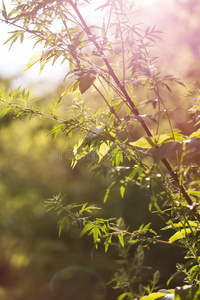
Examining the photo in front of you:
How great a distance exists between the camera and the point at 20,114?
0.74m

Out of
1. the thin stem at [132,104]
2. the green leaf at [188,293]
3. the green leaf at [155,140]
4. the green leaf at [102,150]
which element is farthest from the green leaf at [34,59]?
the green leaf at [188,293]

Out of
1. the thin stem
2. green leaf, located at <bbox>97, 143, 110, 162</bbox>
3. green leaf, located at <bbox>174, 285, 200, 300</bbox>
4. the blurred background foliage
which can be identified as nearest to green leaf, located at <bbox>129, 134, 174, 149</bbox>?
the thin stem

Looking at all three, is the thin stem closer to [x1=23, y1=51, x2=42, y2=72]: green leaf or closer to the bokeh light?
[x1=23, y1=51, x2=42, y2=72]: green leaf

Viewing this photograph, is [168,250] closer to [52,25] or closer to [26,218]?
[26,218]

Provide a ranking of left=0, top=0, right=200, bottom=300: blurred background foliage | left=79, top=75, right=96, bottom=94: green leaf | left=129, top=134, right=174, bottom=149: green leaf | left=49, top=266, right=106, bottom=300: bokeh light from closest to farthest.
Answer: left=129, top=134, right=174, bottom=149: green leaf
left=79, top=75, right=96, bottom=94: green leaf
left=0, top=0, right=200, bottom=300: blurred background foliage
left=49, top=266, right=106, bottom=300: bokeh light

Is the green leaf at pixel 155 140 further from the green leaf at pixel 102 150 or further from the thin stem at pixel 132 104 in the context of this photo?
the green leaf at pixel 102 150

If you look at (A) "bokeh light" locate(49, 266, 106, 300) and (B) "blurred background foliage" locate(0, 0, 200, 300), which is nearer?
(B) "blurred background foliage" locate(0, 0, 200, 300)

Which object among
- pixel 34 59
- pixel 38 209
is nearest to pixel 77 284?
pixel 38 209

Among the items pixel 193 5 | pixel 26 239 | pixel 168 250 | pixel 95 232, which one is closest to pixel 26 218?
pixel 26 239

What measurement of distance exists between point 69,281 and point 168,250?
1.67m

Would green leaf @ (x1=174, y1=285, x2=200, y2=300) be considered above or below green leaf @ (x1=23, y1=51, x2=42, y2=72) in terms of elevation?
below

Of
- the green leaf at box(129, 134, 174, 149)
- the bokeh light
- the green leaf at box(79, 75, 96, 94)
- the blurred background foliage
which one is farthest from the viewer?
the bokeh light

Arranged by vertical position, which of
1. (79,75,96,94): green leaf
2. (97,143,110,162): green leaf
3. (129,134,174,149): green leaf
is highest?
(79,75,96,94): green leaf

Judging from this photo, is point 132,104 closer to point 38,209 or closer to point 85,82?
point 85,82
